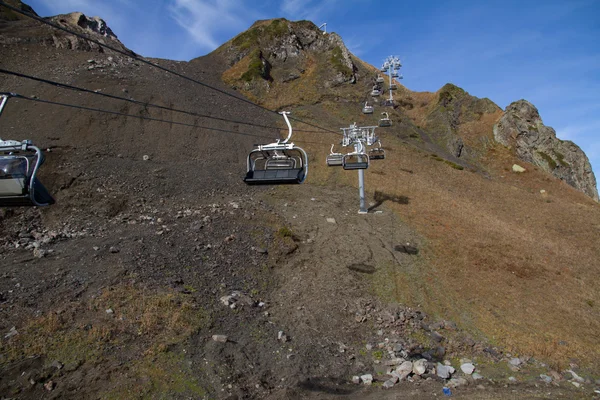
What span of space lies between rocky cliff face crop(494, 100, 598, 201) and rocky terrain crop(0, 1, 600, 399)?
1113 cm

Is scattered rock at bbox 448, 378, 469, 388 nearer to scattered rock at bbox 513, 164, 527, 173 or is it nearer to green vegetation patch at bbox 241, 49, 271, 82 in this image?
scattered rock at bbox 513, 164, 527, 173

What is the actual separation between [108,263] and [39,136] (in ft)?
52.1

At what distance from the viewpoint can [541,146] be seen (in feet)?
161

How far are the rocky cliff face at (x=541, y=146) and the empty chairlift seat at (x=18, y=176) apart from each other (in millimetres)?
49799

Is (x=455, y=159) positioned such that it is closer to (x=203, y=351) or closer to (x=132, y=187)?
(x=132, y=187)

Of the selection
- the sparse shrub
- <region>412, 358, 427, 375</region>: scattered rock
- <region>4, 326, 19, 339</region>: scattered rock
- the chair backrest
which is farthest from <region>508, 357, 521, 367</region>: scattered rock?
<region>4, 326, 19, 339</region>: scattered rock

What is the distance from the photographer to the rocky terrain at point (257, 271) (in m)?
11.5

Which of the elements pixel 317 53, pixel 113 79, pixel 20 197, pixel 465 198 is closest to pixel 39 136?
pixel 113 79

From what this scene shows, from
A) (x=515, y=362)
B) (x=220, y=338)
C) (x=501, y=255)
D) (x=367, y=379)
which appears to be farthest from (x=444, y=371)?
(x=501, y=255)

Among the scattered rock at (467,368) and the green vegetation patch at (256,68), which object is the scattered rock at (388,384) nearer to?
the scattered rock at (467,368)

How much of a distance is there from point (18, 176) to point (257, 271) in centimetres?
1003

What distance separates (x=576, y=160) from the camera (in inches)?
1997

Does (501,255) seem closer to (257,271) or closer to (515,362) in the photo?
(515,362)

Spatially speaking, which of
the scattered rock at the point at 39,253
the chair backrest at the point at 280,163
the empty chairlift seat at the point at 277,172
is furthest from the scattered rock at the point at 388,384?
the scattered rock at the point at 39,253
